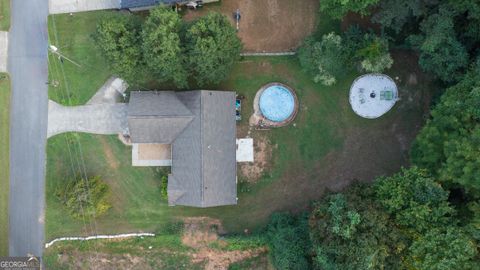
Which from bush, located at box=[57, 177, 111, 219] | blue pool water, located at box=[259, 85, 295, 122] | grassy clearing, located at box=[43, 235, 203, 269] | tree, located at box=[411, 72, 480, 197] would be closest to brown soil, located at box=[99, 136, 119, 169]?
bush, located at box=[57, 177, 111, 219]

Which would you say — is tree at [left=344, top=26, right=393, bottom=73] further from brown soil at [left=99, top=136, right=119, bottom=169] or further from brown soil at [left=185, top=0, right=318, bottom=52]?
brown soil at [left=99, top=136, right=119, bottom=169]

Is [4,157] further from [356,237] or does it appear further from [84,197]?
[356,237]

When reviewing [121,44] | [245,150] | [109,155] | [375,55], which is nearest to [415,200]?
[375,55]

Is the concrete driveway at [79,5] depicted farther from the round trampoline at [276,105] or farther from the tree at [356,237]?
the tree at [356,237]

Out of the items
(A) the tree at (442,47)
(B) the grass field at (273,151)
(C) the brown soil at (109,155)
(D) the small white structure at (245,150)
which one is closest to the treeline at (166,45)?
(B) the grass field at (273,151)

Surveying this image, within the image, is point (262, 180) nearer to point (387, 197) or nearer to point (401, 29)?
point (387, 197)

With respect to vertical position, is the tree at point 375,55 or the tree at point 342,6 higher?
the tree at point 342,6

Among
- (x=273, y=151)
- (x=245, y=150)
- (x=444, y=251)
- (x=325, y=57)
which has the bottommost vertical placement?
(x=444, y=251)
